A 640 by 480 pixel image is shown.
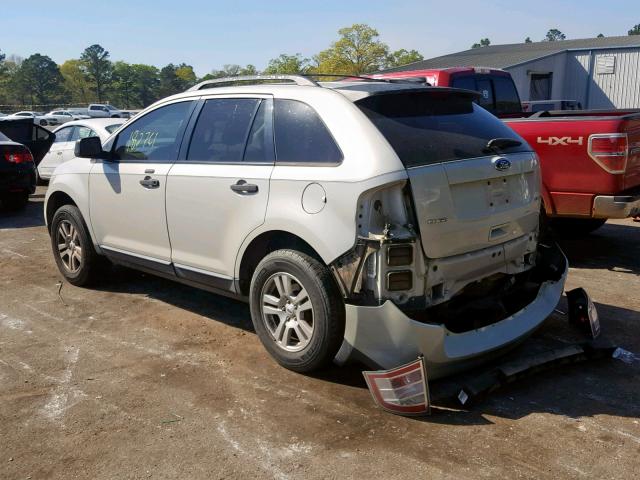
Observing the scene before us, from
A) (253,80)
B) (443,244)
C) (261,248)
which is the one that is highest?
(253,80)

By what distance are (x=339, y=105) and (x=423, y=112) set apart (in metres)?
0.55

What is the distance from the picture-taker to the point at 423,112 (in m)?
3.97

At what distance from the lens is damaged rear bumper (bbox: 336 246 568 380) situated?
3398mm

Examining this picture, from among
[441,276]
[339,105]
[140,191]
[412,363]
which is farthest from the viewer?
[140,191]

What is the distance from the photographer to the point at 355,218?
136 inches

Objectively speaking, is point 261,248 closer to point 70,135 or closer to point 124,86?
point 70,135

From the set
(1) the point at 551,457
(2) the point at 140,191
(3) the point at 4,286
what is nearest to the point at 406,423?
(1) the point at 551,457

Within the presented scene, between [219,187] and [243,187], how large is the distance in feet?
0.85

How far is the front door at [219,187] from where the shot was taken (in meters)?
4.13

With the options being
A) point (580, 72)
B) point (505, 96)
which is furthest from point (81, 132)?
point (580, 72)

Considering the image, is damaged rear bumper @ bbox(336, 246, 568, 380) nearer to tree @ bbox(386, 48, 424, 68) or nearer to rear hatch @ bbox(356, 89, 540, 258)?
rear hatch @ bbox(356, 89, 540, 258)

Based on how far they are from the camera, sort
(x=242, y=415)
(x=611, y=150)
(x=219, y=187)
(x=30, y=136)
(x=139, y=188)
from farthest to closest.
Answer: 1. (x=30, y=136)
2. (x=611, y=150)
3. (x=139, y=188)
4. (x=219, y=187)
5. (x=242, y=415)

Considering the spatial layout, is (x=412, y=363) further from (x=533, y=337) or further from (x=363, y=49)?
(x=363, y=49)

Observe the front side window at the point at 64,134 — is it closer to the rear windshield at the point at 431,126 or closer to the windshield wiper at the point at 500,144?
the rear windshield at the point at 431,126
